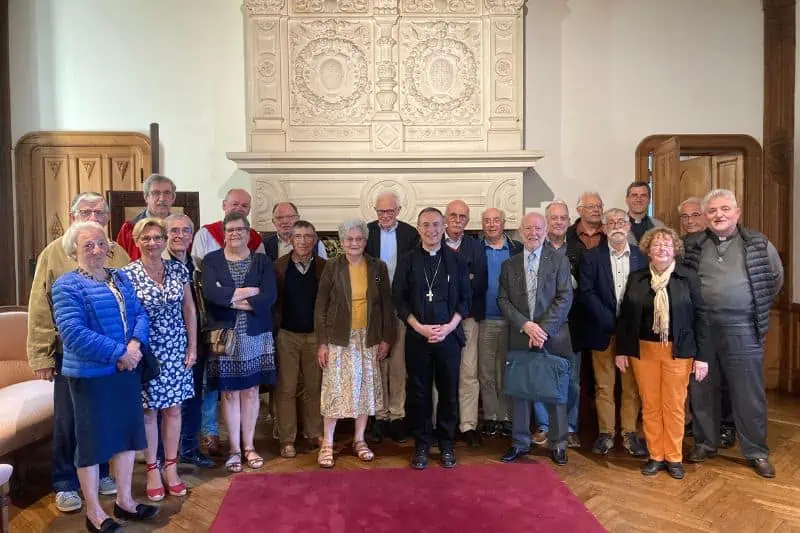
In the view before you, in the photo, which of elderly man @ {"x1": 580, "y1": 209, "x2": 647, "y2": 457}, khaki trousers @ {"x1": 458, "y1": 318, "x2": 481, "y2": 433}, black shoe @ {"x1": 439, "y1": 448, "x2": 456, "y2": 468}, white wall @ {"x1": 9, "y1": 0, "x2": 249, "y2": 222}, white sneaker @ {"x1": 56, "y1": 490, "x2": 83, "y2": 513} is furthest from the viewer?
white wall @ {"x1": 9, "y1": 0, "x2": 249, "y2": 222}

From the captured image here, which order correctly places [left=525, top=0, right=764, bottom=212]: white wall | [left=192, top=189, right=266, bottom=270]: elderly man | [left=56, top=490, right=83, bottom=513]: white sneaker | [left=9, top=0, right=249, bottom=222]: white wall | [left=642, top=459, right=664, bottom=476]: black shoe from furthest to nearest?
[left=525, top=0, right=764, bottom=212]: white wall → [left=9, top=0, right=249, bottom=222]: white wall → [left=192, top=189, right=266, bottom=270]: elderly man → [left=642, top=459, right=664, bottom=476]: black shoe → [left=56, top=490, right=83, bottom=513]: white sneaker

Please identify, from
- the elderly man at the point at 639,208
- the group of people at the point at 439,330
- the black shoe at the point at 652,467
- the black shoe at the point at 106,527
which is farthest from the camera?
the elderly man at the point at 639,208

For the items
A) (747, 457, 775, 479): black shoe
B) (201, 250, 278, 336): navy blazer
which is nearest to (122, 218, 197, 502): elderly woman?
(201, 250, 278, 336): navy blazer

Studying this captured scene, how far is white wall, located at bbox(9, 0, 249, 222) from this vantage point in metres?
5.65

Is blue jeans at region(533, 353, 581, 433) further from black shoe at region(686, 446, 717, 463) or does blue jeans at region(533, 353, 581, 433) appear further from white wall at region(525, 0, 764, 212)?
white wall at region(525, 0, 764, 212)

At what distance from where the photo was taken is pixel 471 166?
5547 mm

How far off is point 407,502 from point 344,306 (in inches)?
46.4

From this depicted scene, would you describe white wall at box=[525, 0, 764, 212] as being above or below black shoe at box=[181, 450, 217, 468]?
above

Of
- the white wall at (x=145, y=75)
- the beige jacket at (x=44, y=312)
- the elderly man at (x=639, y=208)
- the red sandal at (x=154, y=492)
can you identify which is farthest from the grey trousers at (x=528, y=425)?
the white wall at (x=145, y=75)

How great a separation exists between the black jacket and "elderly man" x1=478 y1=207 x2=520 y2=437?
2.49 feet

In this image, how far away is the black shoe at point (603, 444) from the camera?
386cm

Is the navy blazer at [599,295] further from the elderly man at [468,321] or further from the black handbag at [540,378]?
the elderly man at [468,321]

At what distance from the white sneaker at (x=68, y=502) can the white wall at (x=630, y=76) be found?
476cm

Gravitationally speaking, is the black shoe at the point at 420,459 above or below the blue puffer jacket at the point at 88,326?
below
